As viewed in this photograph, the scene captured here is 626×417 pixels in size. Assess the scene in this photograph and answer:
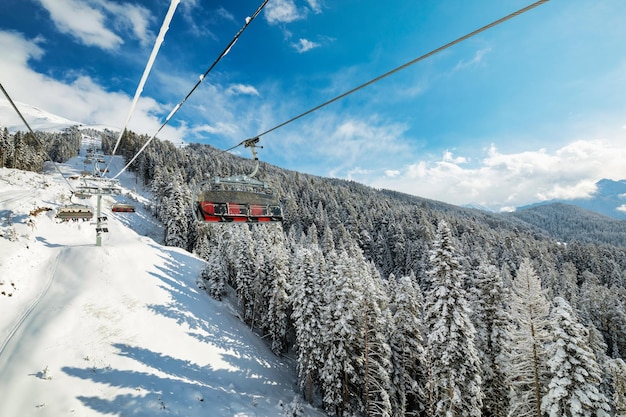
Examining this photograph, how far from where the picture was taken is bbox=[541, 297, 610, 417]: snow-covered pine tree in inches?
496

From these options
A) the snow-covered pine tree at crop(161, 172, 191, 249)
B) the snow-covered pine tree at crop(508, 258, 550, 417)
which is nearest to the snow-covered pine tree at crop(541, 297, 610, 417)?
the snow-covered pine tree at crop(508, 258, 550, 417)

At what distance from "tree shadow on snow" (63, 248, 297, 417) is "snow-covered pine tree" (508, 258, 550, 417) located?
1709cm

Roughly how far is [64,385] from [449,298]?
77.5 feet

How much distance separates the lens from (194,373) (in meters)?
24.1

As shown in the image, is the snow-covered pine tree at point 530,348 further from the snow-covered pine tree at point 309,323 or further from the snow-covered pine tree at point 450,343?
the snow-covered pine tree at point 309,323

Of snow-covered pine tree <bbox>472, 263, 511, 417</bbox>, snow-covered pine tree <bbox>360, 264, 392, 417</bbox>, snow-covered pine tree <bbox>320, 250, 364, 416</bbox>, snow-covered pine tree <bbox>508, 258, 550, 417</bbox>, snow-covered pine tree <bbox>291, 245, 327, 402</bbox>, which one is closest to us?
snow-covered pine tree <bbox>508, 258, 550, 417</bbox>

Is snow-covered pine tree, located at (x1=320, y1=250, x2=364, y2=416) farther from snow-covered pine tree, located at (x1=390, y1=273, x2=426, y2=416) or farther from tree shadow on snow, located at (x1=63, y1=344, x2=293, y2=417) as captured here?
tree shadow on snow, located at (x1=63, y1=344, x2=293, y2=417)

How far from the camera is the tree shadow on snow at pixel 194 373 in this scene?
18.0 metres

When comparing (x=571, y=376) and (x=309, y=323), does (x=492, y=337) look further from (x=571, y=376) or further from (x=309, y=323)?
(x=309, y=323)

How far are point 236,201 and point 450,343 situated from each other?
1529cm

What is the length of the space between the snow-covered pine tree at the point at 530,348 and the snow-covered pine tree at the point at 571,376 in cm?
101

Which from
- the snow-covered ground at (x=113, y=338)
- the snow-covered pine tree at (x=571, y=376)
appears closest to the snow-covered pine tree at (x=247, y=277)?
the snow-covered ground at (x=113, y=338)

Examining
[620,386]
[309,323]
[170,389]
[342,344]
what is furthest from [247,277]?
[620,386]

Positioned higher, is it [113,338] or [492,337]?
[492,337]
